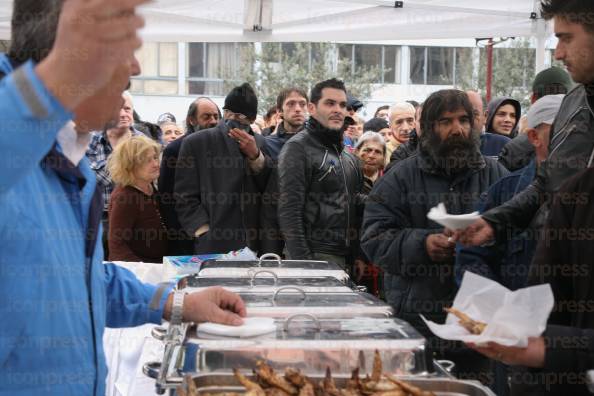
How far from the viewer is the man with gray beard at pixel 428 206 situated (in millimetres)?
3336

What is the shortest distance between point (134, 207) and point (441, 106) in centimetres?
209

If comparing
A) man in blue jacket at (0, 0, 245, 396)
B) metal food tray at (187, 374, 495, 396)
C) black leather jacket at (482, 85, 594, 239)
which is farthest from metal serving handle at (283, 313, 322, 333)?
black leather jacket at (482, 85, 594, 239)

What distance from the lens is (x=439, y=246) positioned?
3252 mm

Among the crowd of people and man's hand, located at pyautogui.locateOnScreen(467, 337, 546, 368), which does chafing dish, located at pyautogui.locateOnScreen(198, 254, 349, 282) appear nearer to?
the crowd of people

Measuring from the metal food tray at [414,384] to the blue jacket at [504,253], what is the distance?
1344 mm

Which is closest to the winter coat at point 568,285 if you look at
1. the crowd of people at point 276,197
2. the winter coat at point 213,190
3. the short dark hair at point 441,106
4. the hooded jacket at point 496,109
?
the crowd of people at point 276,197

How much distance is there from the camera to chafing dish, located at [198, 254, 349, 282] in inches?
117

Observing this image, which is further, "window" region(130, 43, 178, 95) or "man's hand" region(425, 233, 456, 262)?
"window" region(130, 43, 178, 95)

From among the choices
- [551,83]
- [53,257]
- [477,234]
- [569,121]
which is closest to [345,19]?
[551,83]

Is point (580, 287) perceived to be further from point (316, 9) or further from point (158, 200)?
point (316, 9)

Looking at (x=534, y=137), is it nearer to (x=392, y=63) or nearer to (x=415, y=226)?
(x=415, y=226)

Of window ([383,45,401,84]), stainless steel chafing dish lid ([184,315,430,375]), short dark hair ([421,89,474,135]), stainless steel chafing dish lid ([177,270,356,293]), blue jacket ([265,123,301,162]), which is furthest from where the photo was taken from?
window ([383,45,401,84])

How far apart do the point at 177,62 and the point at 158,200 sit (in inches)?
991

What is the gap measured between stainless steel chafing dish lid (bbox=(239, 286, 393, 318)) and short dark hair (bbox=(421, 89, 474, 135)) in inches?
48.1
